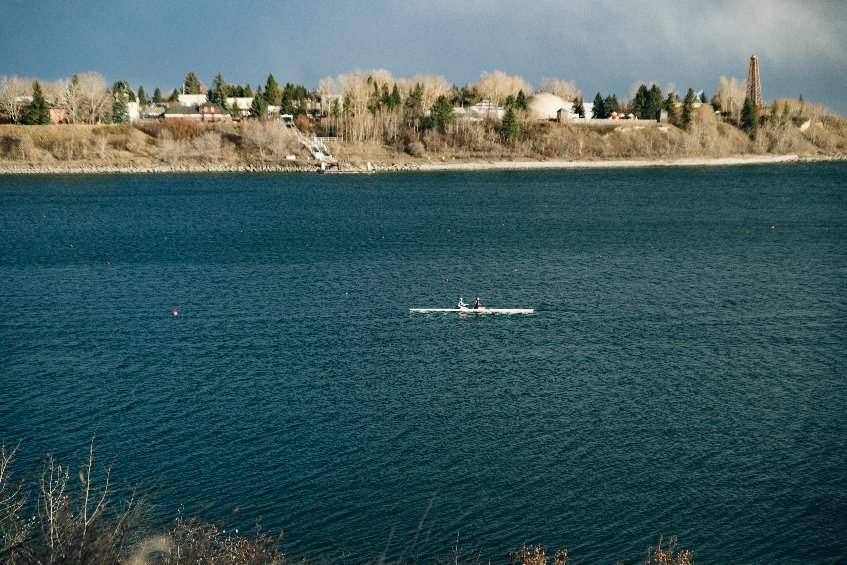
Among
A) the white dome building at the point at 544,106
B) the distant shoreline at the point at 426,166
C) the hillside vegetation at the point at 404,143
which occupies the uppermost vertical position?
the white dome building at the point at 544,106

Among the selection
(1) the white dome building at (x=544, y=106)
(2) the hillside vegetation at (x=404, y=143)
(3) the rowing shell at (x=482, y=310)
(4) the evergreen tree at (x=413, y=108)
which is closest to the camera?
(3) the rowing shell at (x=482, y=310)

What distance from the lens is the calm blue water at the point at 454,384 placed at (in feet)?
78.2

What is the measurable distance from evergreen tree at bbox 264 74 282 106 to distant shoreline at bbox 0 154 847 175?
1246 inches

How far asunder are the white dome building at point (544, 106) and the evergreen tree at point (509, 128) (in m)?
13.2

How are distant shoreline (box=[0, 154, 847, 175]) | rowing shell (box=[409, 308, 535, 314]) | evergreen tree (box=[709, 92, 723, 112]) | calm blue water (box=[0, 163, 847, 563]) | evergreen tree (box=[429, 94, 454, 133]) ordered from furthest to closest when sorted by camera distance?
evergreen tree (box=[709, 92, 723, 112]), evergreen tree (box=[429, 94, 454, 133]), distant shoreline (box=[0, 154, 847, 175]), rowing shell (box=[409, 308, 535, 314]), calm blue water (box=[0, 163, 847, 563])

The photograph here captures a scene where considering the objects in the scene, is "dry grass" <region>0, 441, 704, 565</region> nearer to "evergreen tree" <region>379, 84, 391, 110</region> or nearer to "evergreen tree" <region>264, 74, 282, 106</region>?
"evergreen tree" <region>379, 84, 391, 110</region>

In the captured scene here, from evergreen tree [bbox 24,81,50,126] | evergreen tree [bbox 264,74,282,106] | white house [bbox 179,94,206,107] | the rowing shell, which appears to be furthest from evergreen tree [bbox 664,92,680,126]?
the rowing shell

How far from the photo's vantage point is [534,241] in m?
68.2

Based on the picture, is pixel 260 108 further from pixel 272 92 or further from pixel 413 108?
pixel 413 108

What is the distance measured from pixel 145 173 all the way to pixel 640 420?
12098cm

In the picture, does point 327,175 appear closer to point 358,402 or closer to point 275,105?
point 275,105

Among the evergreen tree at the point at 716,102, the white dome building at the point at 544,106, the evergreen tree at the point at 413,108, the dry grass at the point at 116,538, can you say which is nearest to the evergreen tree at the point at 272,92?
the evergreen tree at the point at 413,108

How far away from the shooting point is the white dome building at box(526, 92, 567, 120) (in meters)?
168

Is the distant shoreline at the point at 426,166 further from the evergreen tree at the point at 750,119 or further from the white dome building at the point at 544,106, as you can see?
the white dome building at the point at 544,106
